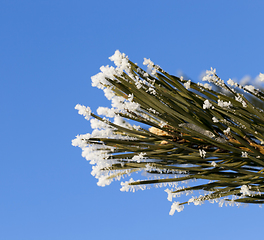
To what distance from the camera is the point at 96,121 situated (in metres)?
2.00

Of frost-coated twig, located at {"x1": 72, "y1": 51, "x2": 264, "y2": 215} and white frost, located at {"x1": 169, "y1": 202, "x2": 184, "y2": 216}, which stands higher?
frost-coated twig, located at {"x1": 72, "y1": 51, "x2": 264, "y2": 215}

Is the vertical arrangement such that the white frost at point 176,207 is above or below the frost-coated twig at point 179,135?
below

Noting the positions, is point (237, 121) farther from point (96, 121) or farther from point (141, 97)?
point (96, 121)

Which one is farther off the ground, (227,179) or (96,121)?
(96,121)

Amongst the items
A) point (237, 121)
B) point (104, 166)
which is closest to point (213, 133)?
point (237, 121)

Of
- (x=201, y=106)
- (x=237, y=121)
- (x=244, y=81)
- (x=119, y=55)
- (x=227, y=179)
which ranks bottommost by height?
(x=227, y=179)

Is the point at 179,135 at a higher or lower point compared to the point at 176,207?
higher

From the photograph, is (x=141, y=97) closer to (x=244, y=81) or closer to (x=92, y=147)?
(x=92, y=147)

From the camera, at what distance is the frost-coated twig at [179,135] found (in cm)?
188

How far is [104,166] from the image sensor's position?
6.52 feet

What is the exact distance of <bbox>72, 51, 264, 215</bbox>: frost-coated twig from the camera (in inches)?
74.0

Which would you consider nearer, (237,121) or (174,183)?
(237,121)

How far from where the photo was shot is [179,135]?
192cm

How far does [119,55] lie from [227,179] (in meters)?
1.04
